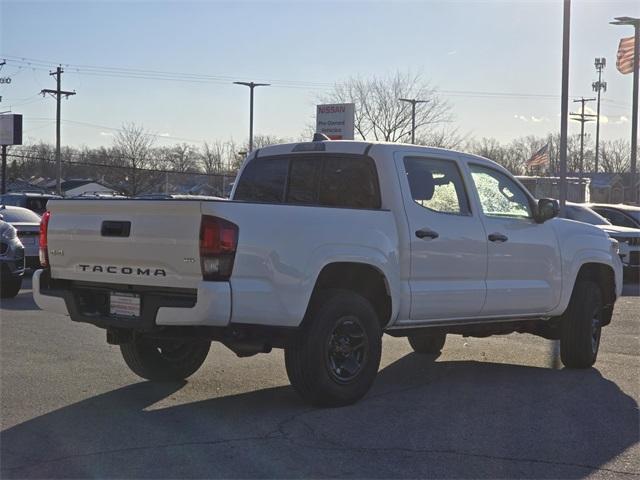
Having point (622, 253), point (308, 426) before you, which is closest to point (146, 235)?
point (308, 426)

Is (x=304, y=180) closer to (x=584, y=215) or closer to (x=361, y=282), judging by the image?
(x=361, y=282)

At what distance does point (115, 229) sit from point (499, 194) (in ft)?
12.0

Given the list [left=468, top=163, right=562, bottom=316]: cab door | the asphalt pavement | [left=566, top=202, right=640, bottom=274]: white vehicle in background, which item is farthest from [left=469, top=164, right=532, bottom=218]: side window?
[left=566, top=202, right=640, bottom=274]: white vehicle in background

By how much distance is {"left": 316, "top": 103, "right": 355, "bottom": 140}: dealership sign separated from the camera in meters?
30.5

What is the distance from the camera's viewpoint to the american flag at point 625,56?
29047 mm

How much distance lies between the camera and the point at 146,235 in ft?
19.1

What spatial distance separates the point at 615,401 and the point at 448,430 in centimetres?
189

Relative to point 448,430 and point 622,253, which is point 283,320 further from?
point 622,253

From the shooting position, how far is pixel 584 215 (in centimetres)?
1914

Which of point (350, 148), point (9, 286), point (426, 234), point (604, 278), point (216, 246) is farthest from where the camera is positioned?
point (9, 286)

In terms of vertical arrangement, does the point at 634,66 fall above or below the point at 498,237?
above

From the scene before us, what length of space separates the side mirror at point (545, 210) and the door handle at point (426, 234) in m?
1.49

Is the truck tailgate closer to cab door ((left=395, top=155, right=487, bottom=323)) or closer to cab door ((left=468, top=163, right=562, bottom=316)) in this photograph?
cab door ((left=395, top=155, right=487, bottom=323))

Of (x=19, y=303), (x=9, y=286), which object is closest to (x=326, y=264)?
(x=19, y=303)
